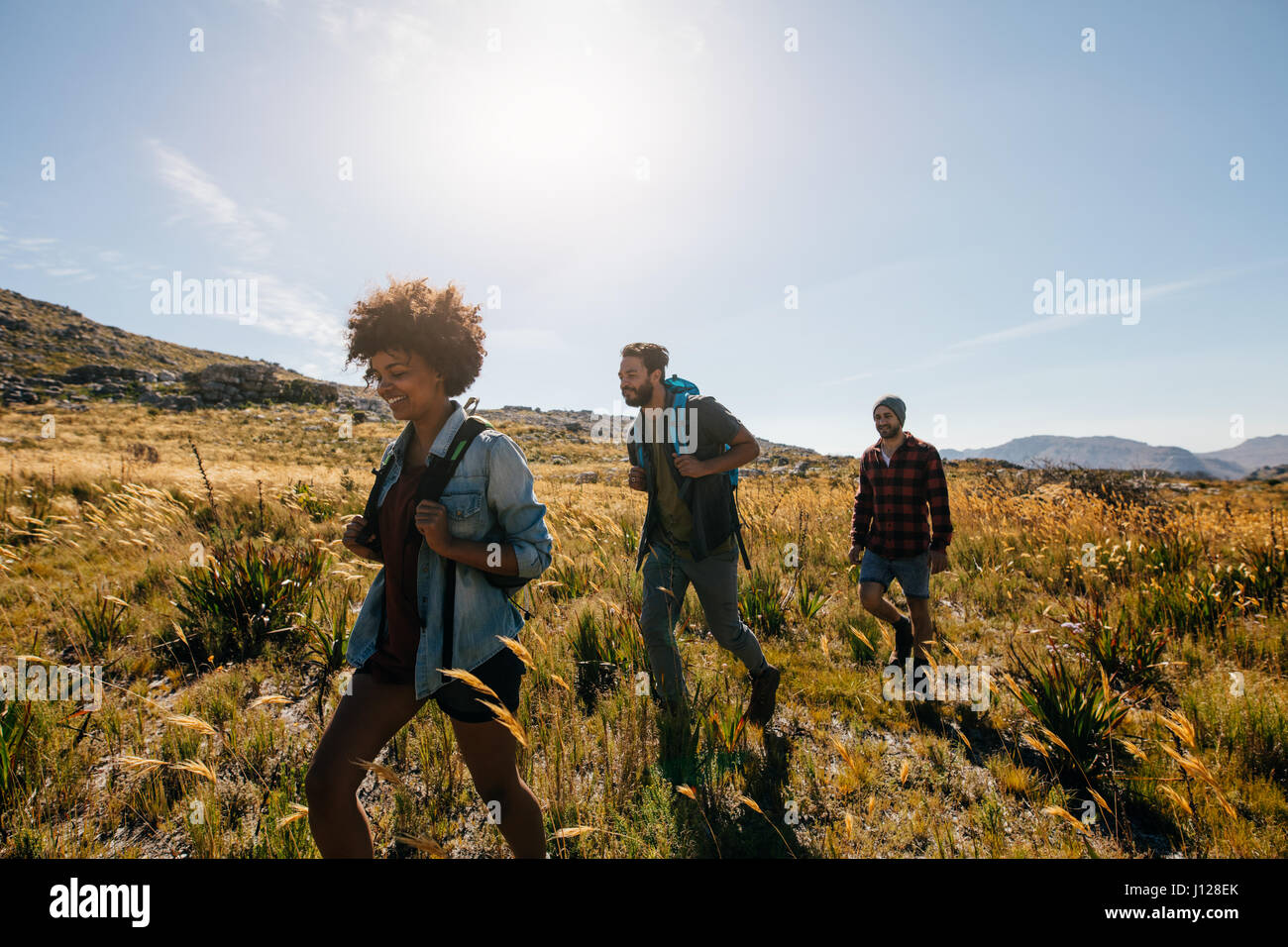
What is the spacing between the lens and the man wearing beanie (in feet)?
13.4

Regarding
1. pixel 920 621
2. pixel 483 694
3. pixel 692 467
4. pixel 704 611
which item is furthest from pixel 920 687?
pixel 483 694

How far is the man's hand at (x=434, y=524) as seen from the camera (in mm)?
1814

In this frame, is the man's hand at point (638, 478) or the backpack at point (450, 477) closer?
the backpack at point (450, 477)

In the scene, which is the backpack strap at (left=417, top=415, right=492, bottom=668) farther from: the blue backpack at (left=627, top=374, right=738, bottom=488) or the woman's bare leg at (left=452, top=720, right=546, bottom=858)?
the blue backpack at (left=627, top=374, right=738, bottom=488)

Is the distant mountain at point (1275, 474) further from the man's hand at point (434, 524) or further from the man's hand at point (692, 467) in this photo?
the man's hand at point (434, 524)

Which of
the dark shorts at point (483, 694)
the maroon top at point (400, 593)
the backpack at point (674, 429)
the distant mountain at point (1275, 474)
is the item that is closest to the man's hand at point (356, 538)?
the maroon top at point (400, 593)

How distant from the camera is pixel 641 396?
11.5 ft

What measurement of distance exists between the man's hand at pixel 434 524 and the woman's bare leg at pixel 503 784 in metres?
0.65

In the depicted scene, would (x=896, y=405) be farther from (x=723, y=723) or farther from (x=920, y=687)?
(x=723, y=723)

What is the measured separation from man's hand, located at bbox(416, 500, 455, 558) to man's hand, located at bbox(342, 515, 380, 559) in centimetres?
54

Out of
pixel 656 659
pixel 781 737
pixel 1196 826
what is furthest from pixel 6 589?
pixel 1196 826

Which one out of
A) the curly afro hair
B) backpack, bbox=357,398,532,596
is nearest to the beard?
the curly afro hair

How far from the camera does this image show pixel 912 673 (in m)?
4.04
